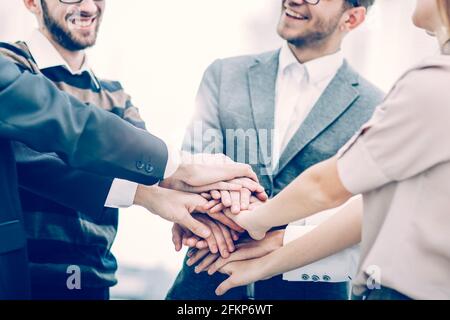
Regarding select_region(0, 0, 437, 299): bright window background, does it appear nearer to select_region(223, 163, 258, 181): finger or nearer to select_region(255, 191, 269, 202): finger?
select_region(223, 163, 258, 181): finger

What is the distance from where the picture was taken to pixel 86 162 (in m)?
1.65

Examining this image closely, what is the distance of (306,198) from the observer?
155cm

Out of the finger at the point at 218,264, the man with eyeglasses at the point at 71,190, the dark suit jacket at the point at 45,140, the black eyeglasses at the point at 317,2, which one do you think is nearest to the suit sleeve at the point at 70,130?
the dark suit jacket at the point at 45,140

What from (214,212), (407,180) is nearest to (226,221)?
(214,212)

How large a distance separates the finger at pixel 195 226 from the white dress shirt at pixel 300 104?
0.23 meters

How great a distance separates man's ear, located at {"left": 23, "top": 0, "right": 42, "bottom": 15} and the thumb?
0.91m

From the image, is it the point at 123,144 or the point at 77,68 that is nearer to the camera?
the point at 123,144

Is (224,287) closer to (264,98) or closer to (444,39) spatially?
(264,98)

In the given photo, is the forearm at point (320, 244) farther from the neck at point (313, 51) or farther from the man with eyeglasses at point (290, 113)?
the neck at point (313, 51)

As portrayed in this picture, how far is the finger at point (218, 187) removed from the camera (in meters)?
1.82

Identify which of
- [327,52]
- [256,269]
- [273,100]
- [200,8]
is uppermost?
[200,8]

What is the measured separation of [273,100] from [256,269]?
0.47 metres
